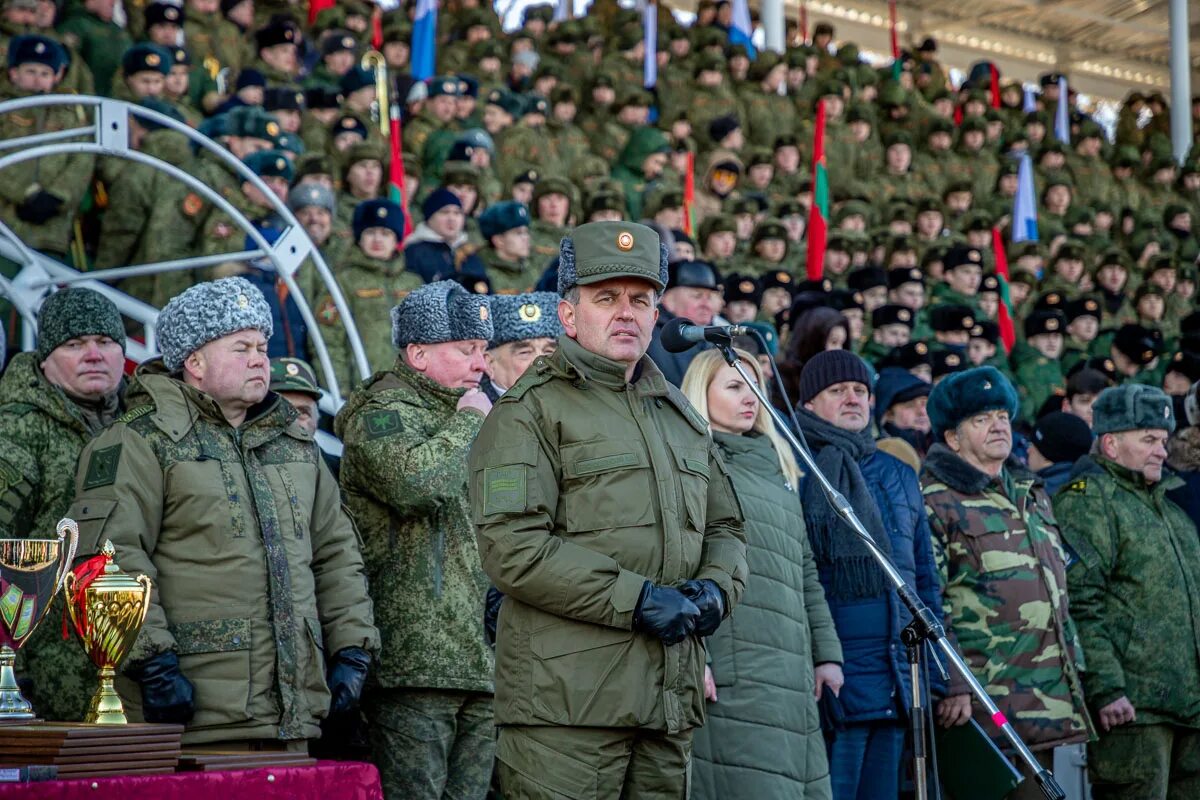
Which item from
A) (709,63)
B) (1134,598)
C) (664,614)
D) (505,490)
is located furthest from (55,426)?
(709,63)

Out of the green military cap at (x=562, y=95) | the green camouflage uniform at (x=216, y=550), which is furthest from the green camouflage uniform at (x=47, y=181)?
the green military cap at (x=562, y=95)

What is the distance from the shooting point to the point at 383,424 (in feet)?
16.3

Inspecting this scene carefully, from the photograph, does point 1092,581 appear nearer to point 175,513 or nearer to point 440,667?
point 440,667

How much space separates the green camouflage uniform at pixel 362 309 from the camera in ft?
28.4

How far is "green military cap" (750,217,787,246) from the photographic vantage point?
12258 mm

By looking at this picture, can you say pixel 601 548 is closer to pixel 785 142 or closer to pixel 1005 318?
pixel 1005 318

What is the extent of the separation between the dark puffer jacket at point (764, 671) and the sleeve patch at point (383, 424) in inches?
39.0

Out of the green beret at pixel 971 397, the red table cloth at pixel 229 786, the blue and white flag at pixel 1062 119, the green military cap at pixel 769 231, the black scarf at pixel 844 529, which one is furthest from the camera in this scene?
the blue and white flag at pixel 1062 119

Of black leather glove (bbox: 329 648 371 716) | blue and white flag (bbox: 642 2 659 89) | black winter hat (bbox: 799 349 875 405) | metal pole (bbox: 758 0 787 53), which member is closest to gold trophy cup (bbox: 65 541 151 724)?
black leather glove (bbox: 329 648 371 716)

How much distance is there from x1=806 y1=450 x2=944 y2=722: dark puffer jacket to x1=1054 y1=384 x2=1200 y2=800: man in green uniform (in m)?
0.93

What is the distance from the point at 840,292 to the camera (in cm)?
1070

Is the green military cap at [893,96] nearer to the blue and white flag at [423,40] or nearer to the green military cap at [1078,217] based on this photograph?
the green military cap at [1078,217]

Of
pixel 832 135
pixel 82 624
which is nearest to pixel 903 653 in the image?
pixel 82 624

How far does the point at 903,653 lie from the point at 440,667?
159cm
